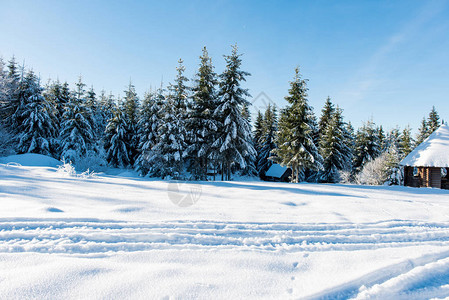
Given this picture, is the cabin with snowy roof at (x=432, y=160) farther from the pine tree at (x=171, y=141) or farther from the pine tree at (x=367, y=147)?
the pine tree at (x=171, y=141)

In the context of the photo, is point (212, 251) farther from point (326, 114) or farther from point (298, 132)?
point (326, 114)

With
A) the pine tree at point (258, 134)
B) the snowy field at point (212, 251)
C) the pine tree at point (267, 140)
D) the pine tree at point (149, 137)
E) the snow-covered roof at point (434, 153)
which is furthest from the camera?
the pine tree at point (258, 134)

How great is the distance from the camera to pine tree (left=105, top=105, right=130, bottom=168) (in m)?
28.1

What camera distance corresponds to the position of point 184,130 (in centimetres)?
1938

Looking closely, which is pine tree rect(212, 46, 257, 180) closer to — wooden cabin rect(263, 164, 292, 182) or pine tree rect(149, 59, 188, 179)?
pine tree rect(149, 59, 188, 179)

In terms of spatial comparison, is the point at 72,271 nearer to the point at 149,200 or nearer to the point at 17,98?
the point at 149,200

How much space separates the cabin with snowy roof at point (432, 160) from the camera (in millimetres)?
15591

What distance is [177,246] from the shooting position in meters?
3.35

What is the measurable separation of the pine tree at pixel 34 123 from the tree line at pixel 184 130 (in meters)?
0.08

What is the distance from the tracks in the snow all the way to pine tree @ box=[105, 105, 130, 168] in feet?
87.6

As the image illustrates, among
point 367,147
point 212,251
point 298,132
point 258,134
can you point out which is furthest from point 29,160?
point 367,147

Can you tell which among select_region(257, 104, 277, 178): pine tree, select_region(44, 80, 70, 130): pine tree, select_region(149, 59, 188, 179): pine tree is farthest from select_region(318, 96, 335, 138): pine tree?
select_region(44, 80, 70, 130): pine tree

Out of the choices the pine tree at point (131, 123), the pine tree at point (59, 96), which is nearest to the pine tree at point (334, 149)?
the pine tree at point (131, 123)

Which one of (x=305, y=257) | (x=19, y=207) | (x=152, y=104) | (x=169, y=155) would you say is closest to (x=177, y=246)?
(x=305, y=257)
